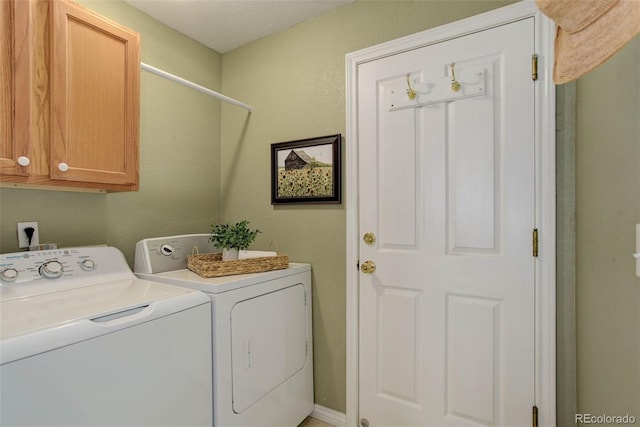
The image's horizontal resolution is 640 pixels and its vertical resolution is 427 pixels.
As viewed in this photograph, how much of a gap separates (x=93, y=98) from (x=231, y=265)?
0.97 meters

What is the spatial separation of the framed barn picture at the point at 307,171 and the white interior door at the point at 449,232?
0.18 meters

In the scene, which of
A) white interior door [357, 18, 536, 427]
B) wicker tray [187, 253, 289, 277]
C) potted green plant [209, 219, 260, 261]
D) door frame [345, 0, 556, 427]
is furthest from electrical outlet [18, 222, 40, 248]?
door frame [345, 0, 556, 427]

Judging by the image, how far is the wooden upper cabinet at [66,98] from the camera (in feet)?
3.97


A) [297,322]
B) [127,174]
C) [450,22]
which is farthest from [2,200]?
[450,22]

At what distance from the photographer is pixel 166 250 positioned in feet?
5.95

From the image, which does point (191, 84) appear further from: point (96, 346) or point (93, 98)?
point (96, 346)

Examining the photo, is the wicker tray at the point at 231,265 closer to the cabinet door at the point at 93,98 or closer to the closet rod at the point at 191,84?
the cabinet door at the point at 93,98

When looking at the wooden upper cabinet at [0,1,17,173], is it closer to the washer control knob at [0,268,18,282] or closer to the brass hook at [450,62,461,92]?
the washer control knob at [0,268,18,282]

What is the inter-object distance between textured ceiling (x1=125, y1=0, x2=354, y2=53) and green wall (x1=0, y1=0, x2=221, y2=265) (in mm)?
90

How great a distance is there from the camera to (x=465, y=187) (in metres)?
1.53

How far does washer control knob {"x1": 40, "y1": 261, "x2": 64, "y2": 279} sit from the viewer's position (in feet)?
4.46

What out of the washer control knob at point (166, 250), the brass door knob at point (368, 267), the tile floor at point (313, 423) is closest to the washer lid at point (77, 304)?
the washer control knob at point (166, 250)

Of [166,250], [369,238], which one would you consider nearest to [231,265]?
[166,250]

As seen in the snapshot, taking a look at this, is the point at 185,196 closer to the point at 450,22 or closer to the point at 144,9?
the point at 144,9
